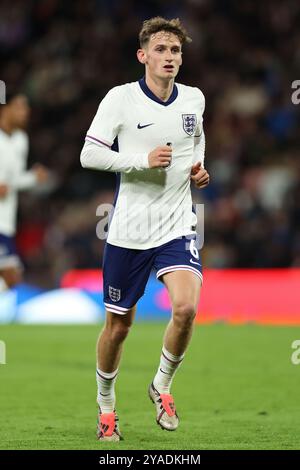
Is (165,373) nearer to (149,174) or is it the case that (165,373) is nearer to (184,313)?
(184,313)

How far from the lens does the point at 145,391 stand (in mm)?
8523

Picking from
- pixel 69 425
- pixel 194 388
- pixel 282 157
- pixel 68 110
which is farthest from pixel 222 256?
pixel 69 425

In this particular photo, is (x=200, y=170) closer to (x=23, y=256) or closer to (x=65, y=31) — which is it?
(x=23, y=256)

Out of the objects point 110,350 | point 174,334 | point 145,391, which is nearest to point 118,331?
point 110,350

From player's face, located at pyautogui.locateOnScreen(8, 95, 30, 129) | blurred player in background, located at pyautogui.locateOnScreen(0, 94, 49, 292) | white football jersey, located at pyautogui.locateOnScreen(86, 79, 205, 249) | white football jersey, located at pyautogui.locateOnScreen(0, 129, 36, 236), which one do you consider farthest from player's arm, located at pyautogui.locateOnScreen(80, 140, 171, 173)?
white football jersey, located at pyautogui.locateOnScreen(0, 129, 36, 236)

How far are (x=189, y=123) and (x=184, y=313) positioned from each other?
1.17 meters

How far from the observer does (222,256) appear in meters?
16.7

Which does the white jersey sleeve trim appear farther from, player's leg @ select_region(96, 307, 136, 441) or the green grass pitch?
the green grass pitch

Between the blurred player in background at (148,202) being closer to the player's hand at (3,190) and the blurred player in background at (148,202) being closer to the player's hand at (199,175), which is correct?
the player's hand at (199,175)

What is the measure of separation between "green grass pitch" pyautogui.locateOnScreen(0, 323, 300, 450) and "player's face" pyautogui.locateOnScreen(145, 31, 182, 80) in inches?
84.8

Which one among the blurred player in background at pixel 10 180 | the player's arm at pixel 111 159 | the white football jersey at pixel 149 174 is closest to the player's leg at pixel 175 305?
the white football jersey at pixel 149 174

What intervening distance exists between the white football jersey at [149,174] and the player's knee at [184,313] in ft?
1.49

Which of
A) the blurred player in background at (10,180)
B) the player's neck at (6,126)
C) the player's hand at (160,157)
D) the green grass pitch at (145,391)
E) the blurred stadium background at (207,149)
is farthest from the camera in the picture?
the blurred stadium background at (207,149)

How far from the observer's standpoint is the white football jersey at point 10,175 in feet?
38.0
